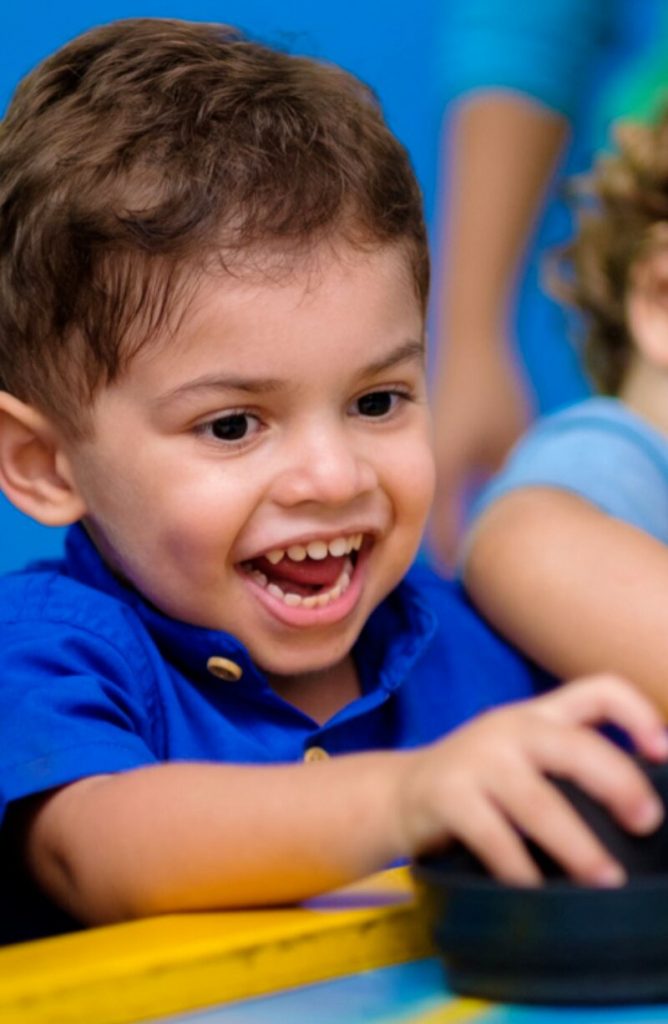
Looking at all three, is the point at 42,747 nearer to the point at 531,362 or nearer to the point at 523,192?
the point at 523,192

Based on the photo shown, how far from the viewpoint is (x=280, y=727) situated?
3.34ft

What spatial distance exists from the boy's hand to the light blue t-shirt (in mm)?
619

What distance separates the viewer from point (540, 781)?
595 mm

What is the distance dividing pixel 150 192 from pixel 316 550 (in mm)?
218

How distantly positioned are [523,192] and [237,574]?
46.7 inches

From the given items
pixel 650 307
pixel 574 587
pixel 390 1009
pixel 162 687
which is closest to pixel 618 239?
pixel 650 307

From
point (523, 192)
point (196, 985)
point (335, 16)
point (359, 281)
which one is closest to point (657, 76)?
point (523, 192)

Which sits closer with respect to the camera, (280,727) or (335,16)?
(280,727)

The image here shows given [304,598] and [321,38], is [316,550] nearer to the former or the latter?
[304,598]

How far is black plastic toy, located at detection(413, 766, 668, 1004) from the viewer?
56 cm

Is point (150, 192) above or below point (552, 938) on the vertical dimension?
above

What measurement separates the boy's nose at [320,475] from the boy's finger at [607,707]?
1.07 ft

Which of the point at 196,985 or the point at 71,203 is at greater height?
the point at 71,203

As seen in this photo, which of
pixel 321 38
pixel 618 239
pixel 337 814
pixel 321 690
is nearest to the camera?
pixel 337 814
